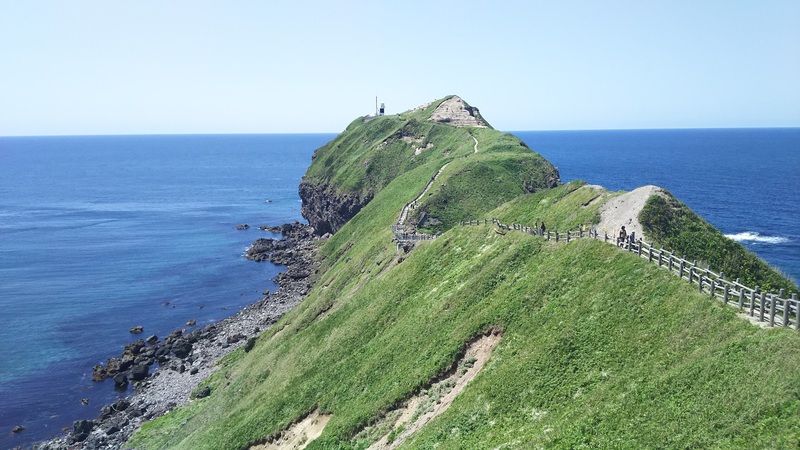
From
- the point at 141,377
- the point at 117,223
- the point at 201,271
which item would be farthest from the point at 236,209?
the point at 141,377

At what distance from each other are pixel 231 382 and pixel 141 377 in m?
21.2

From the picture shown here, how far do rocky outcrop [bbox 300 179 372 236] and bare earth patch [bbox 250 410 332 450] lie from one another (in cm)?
7634

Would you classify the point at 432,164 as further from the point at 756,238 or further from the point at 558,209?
the point at 756,238

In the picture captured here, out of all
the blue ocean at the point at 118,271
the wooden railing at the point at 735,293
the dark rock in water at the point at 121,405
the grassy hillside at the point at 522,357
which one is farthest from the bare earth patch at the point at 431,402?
the blue ocean at the point at 118,271

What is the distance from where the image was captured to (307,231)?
142m

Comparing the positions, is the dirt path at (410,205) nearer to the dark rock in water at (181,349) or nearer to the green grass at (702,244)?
the dark rock in water at (181,349)

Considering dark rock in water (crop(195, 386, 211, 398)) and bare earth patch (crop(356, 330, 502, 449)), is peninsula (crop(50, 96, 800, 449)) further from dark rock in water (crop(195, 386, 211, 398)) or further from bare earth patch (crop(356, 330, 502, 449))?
dark rock in water (crop(195, 386, 211, 398))

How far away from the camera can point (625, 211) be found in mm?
41969

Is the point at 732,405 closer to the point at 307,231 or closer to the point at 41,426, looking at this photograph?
the point at 41,426

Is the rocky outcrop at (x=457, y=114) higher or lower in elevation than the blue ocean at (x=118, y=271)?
higher

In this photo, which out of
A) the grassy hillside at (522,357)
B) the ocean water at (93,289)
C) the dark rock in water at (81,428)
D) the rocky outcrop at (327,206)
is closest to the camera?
the grassy hillside at (522,357)

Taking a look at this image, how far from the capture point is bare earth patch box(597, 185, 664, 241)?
39.3 m

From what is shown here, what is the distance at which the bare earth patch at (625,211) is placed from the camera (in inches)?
1547

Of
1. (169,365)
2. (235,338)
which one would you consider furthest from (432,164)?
(169,365)
